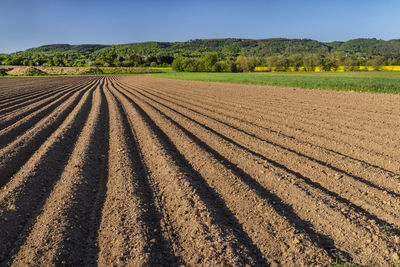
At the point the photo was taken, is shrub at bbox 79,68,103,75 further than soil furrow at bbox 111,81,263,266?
Yes

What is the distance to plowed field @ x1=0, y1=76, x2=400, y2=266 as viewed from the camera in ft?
11.4

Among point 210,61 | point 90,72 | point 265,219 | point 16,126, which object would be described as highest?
point 210,61

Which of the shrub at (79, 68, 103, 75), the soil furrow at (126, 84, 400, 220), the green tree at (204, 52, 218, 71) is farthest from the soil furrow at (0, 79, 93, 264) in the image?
the shrub at (79, 68, 103, 75)

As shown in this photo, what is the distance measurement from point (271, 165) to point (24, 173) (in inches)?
226

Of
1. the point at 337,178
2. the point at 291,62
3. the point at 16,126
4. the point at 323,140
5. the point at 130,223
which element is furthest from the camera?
the point at 291,62

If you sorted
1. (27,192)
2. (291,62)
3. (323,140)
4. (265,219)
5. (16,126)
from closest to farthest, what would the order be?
(265,219) → (27,192) → (323,140) → (16,126) → (291,62)

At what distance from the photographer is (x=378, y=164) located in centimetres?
635

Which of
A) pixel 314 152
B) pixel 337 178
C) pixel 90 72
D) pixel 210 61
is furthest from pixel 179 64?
pixel 337 178

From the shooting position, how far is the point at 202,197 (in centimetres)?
486

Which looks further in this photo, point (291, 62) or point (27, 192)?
point (291, 62)

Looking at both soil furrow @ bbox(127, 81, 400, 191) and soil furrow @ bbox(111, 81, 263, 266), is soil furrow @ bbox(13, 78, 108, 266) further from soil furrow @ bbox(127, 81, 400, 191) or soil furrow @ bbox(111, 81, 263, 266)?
soil furrow @ bbox(127, 81, 400, 191)

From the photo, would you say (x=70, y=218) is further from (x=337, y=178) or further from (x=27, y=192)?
(x=337, y=178)

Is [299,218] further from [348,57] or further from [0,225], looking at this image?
[348,57]

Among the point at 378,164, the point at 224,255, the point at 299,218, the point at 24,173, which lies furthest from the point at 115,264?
the point at 378,164
